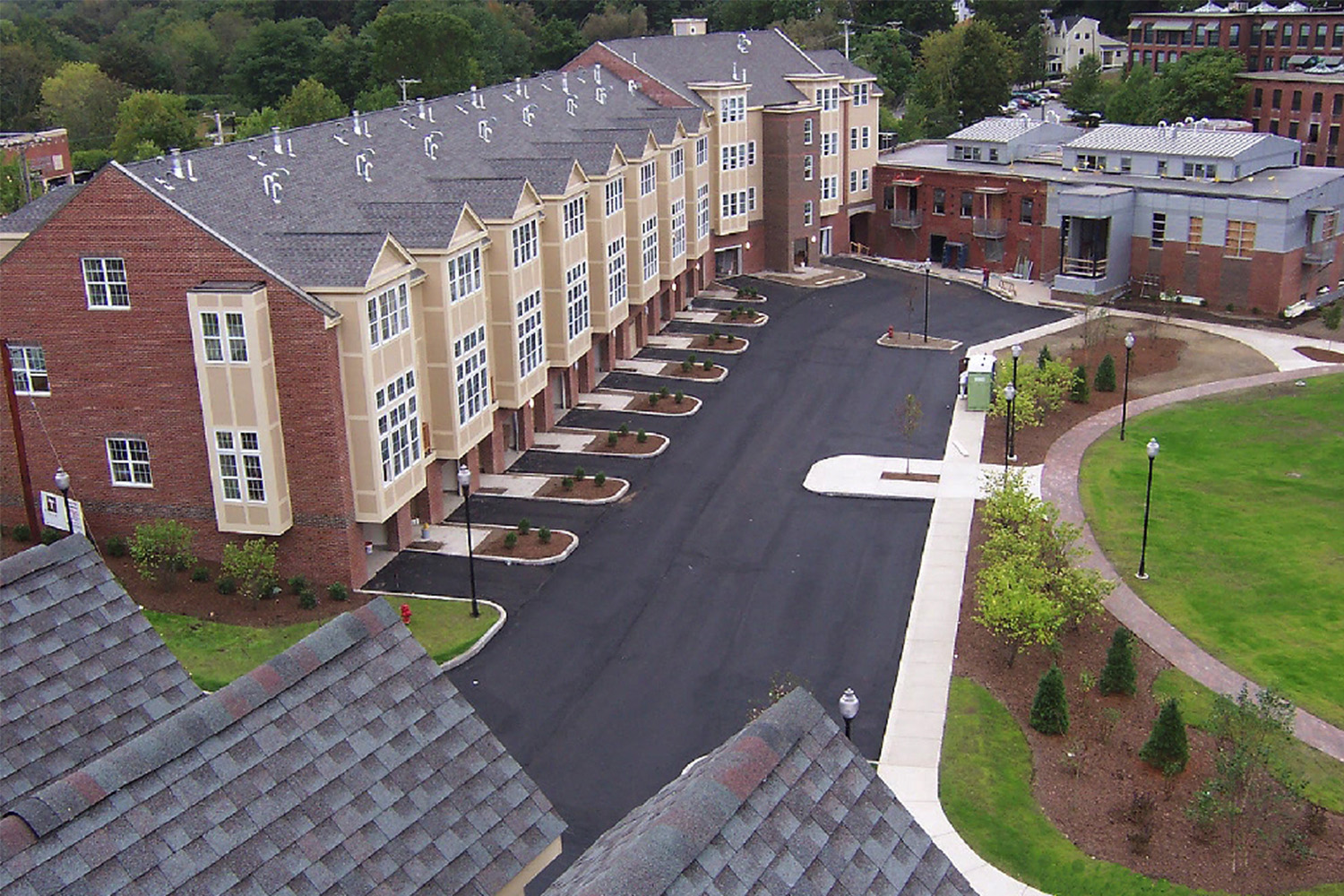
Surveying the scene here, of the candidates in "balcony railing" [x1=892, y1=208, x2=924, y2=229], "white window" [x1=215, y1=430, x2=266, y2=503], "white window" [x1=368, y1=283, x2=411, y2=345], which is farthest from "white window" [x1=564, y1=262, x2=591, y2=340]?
"balcony railing" [x1=892, y1=208, x2=924, y2=229]

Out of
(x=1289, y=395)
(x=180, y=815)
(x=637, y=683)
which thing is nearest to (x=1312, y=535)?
(x=1289, y=395)

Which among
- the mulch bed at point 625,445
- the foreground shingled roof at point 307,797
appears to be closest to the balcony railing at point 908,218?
the mulch bed at point 625,445

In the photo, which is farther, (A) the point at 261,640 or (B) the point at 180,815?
(A) the point at 261,640

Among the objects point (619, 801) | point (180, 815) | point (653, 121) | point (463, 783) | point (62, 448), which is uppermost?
point (653, 121)

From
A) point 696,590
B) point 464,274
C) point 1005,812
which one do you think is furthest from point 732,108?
point 1005,812

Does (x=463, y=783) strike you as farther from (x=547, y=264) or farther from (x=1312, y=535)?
(x=547, y=264)

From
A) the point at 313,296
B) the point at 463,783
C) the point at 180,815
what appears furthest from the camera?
the point at 313,296

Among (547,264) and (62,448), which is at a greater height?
(547,264)

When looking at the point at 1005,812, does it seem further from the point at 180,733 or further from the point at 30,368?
the point at 30,368
